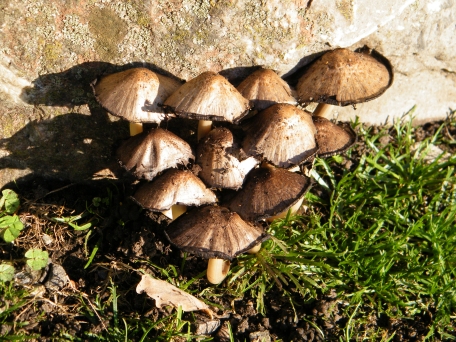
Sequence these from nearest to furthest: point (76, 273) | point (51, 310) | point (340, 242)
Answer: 1. point (51, 310)
2. point (76, 273)
3. point (340, 242)

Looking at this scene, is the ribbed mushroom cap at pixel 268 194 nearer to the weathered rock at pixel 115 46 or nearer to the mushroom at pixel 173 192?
the mushroom at pixel 173 192

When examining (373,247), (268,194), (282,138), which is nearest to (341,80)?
(282,138)

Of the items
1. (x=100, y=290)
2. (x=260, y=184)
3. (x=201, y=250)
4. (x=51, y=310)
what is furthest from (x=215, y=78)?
(x=51, y=310)

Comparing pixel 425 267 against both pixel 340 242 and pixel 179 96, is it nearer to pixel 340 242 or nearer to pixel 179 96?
pixel 340 242

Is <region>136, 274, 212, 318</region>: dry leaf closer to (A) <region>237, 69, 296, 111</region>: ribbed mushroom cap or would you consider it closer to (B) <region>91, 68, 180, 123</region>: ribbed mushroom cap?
(B) <region>91, 68, 180, 123</region>: ribbed mushroom cap

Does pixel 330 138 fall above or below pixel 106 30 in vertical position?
below

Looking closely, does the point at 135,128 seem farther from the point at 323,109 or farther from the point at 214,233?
the point at 323,109

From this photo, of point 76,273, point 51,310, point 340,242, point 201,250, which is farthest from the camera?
point 340,242

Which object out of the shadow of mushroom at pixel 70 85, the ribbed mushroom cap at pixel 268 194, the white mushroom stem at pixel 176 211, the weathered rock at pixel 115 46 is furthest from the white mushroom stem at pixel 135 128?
the ribbed mushroom cap at pixel 268 194
